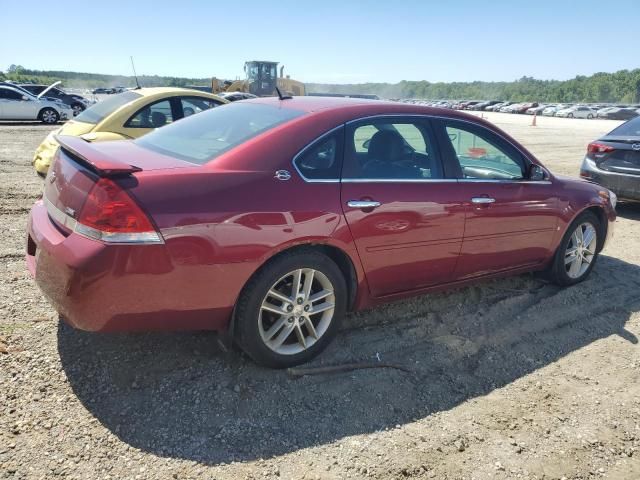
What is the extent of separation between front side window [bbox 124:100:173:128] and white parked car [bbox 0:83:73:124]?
49.6 feet

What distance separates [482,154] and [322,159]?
165 centimetres

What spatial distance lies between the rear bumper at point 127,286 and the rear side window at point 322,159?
2.36 ft

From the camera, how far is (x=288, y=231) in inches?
115

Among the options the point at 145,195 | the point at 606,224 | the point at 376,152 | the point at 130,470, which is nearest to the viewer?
the point at 130,470

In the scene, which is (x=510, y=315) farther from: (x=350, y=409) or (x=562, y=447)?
(x=350, y=409)

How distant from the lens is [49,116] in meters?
20.3

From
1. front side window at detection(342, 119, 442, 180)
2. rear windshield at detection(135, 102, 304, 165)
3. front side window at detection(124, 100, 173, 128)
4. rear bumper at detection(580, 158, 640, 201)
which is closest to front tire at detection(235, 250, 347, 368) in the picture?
front side window at detection(342, 119, 442, 180)

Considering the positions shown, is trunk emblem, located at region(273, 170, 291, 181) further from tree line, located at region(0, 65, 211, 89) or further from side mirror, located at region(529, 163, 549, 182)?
tree line, located at region(0, 65, 211, 89)

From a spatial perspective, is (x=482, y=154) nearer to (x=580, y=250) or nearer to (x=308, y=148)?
(x=580, y=250)

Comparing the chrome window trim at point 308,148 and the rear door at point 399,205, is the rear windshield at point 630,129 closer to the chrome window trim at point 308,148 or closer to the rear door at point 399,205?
the rear door at point 399,205

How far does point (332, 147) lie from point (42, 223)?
1.76m

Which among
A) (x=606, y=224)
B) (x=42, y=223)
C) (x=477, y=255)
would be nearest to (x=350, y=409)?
(x=477, y=255)

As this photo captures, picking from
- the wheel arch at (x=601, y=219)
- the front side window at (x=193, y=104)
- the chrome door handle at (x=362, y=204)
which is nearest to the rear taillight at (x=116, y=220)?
the chrome door handle at (x=362, y=204)

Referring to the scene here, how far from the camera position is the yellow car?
712 cm
